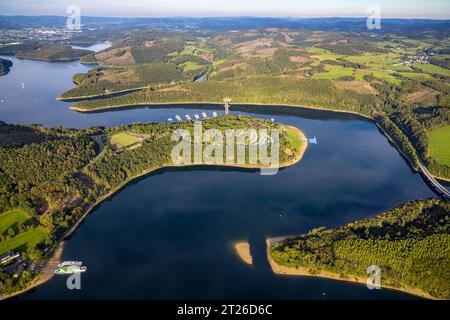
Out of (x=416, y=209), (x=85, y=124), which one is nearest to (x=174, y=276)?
(x=416, y=209)

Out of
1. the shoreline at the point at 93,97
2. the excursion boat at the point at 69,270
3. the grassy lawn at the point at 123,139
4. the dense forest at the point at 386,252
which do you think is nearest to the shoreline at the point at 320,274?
the dense forest at the point at 386,252

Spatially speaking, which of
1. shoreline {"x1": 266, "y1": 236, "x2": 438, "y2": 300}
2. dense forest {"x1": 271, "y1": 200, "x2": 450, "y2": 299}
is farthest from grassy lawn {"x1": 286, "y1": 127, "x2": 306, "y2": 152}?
shoreline {"x1": 266, "y1": 236, "x2": 438, "y2": 300}

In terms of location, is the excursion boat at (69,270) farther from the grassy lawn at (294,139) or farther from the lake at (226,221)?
the grassy lawn at (294,139)

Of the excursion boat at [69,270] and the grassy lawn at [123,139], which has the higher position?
the grassy lawn at [123,139]

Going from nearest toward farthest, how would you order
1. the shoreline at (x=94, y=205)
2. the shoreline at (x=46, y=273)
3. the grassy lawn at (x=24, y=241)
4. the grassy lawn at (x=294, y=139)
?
the shoreline at (x=46, y=273)
the shoreline at (x=94, y=205)
the grassy lawn at (x=24, y=241)
the grassy lawn at (x=294, y=139)

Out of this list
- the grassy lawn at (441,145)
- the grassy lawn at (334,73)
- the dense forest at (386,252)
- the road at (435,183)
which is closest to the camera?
the dense forest at (386,252)

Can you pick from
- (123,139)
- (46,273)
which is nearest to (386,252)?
(46,273)

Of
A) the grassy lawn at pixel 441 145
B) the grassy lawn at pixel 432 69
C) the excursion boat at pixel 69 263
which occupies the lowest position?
the excursion boat at pixel 69 263
